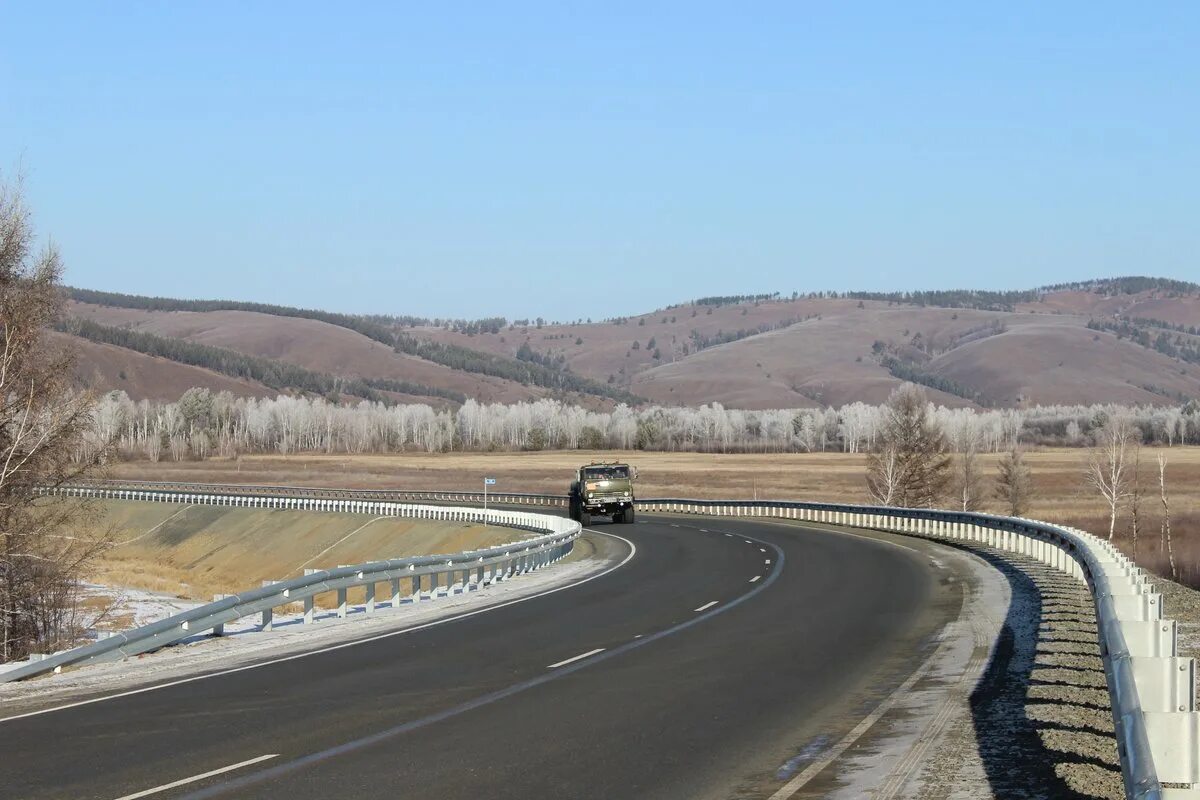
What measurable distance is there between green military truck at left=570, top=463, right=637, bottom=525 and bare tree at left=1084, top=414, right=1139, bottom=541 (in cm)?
3416

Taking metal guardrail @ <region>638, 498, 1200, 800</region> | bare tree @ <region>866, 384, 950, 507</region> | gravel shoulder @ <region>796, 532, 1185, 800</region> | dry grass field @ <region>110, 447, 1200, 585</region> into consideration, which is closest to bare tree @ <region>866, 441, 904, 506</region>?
bare tree @ <region>866, 384, 950, 507</region>

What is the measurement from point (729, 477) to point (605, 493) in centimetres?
7957

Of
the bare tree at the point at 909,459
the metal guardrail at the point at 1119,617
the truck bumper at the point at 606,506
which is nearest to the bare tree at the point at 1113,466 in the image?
the bare tree at the point at 909,459

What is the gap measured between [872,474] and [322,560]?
5186cm

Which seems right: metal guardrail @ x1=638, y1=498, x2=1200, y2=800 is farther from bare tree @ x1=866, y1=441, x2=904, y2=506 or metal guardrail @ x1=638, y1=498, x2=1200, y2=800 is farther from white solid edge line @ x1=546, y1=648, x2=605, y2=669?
bare tree @ x1=866, y1=441, x2=904, y2=506

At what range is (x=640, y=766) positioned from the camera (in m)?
10.9

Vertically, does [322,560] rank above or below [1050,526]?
below

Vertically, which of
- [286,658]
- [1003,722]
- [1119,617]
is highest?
[1119,617]

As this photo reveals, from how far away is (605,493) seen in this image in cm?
6269

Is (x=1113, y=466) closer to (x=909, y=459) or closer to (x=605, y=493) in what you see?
(x=909, y=459)

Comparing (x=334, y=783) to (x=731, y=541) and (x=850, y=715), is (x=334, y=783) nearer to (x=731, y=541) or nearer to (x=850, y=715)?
(x=850, y=715)

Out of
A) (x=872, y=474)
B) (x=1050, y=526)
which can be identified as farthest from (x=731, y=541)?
(x=872, y=474)

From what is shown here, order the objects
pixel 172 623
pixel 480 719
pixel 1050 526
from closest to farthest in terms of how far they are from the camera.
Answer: pixel 480 719 < pixel 172 623 < pixel 1050 526

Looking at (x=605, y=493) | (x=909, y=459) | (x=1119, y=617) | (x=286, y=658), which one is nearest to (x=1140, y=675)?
(x=1119, y=617)
